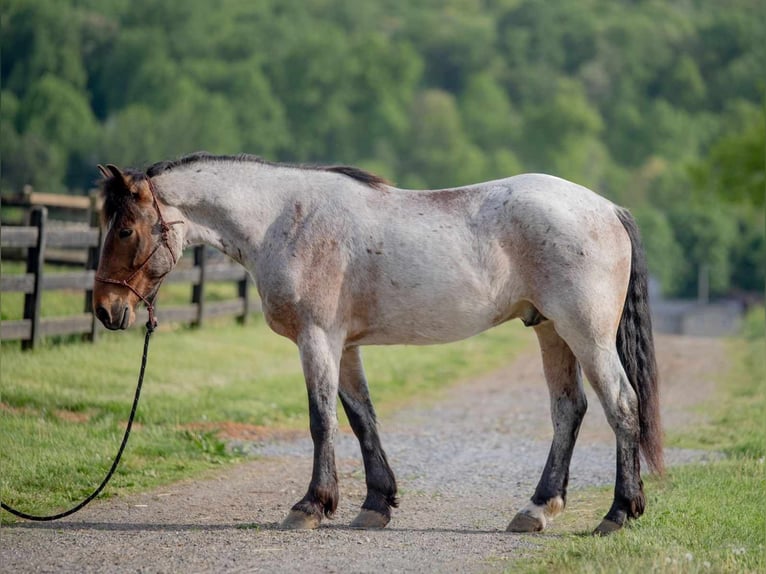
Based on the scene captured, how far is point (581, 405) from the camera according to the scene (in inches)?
270

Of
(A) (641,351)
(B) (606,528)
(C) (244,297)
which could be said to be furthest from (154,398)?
(C) (244,297)

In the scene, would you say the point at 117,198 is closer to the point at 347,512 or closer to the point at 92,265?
the point at 347,512

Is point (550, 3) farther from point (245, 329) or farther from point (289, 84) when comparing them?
point (245, 329)

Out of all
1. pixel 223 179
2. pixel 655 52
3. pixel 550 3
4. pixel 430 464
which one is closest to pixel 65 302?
pixel 430 464

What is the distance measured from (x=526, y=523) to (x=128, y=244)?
2792 millimetres

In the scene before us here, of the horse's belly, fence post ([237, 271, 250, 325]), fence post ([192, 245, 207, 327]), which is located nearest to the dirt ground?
the horse's belly

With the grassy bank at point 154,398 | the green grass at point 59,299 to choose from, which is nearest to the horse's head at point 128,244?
the grassy bank at point 154,398

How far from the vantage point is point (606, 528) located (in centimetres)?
616

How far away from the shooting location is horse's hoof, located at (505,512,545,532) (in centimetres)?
636

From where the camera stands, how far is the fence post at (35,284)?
12406 millimetres

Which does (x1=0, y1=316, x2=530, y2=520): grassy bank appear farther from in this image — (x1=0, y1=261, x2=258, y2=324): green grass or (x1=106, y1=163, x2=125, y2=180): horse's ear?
(x1=106, y1=163, x2=125, y2=180): horse's ear

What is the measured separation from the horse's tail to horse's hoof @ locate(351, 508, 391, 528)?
1.59 meters

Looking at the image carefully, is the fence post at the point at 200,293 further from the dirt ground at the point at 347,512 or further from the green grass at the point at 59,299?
the dirt ground at the point at 347,512

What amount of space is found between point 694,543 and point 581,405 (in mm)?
1302
